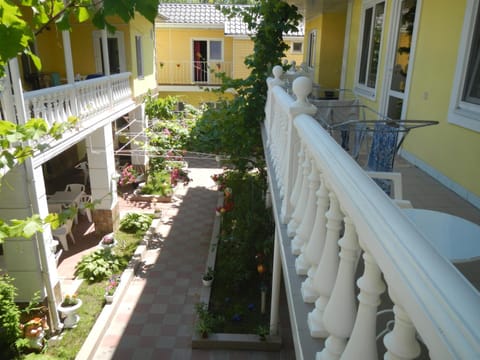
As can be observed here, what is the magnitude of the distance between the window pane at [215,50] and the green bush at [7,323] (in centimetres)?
1770

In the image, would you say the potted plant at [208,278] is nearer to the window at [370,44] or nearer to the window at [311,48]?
the window at [370,44]

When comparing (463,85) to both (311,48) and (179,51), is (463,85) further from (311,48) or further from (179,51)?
(179,51)

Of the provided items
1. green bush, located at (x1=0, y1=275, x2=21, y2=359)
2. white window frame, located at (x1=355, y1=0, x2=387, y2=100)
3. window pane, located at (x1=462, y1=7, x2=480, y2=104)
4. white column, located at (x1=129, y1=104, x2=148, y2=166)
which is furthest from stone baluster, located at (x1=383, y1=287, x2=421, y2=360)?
white column, located at (x1=129, y1=104, x2=148, y2=166)

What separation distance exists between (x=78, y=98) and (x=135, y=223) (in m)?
4.07

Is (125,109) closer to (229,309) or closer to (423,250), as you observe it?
(229,309)

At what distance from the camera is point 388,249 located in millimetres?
1009

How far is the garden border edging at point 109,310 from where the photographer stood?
667cm

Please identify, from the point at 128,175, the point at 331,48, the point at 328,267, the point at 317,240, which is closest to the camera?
the point at 328,267

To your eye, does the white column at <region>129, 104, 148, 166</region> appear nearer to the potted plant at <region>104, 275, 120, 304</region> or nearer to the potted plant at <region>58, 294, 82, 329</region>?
the potted plant at <region>104, 275, 120, 304</region>

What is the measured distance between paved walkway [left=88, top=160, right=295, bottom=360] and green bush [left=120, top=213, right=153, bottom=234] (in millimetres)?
413

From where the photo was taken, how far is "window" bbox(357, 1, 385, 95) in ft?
25.8

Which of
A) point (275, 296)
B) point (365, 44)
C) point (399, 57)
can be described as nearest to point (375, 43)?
point (365, 44)

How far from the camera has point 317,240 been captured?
6.66ft

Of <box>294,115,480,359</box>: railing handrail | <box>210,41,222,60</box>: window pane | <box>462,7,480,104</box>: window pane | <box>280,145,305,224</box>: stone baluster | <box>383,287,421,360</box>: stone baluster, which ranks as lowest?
<box>280,145,305,224</box>: stone baluster
